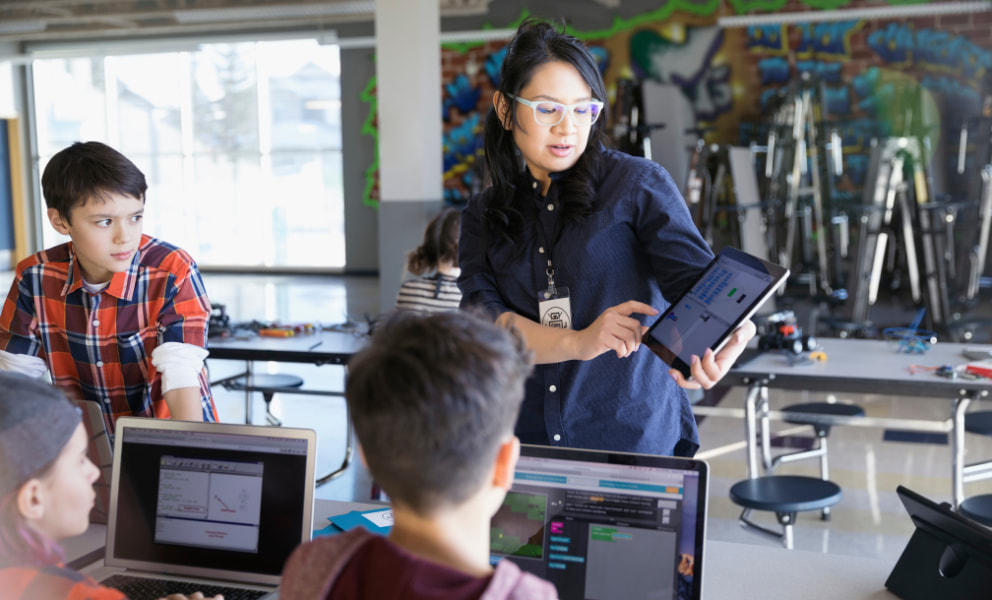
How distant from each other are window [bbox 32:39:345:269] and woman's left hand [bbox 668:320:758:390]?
36.3ft

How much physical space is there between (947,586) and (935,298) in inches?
262

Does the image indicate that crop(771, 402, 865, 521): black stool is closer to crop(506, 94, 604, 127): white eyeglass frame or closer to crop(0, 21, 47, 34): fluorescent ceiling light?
crop(506, 94, 604, 127): white eyeglass frame

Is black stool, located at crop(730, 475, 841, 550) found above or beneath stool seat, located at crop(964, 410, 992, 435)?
beneath

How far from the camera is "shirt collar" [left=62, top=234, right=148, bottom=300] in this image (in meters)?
1.75

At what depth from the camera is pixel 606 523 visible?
129cm

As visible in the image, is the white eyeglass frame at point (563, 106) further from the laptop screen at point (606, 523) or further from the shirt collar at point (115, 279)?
the shirt collar at point (115, 279)

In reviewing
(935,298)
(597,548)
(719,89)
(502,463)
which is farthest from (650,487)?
(719,89)

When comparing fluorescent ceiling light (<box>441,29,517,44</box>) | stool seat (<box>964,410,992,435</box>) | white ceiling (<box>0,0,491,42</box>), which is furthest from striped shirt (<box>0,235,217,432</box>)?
white ceiling (<box>0,0,491,42</box>)

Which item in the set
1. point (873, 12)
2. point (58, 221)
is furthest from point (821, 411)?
point (873, 12)

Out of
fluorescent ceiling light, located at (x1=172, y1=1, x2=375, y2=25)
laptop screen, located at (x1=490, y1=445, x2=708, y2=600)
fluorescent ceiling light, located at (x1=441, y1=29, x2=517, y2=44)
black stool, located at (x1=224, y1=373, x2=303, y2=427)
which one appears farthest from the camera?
fluorescent ceiling light, located at (x1=172, y1=1, x2=375, y2=25)

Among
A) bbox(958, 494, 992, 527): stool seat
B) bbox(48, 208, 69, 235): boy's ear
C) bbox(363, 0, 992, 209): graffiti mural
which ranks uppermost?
bbox(363, 0, 992, 209): graffiti mural

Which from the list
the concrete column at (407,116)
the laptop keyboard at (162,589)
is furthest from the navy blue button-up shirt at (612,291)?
the concrete column at (407,116)

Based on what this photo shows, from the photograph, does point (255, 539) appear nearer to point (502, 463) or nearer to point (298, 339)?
point (502, 463)

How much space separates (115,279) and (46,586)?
803mm
